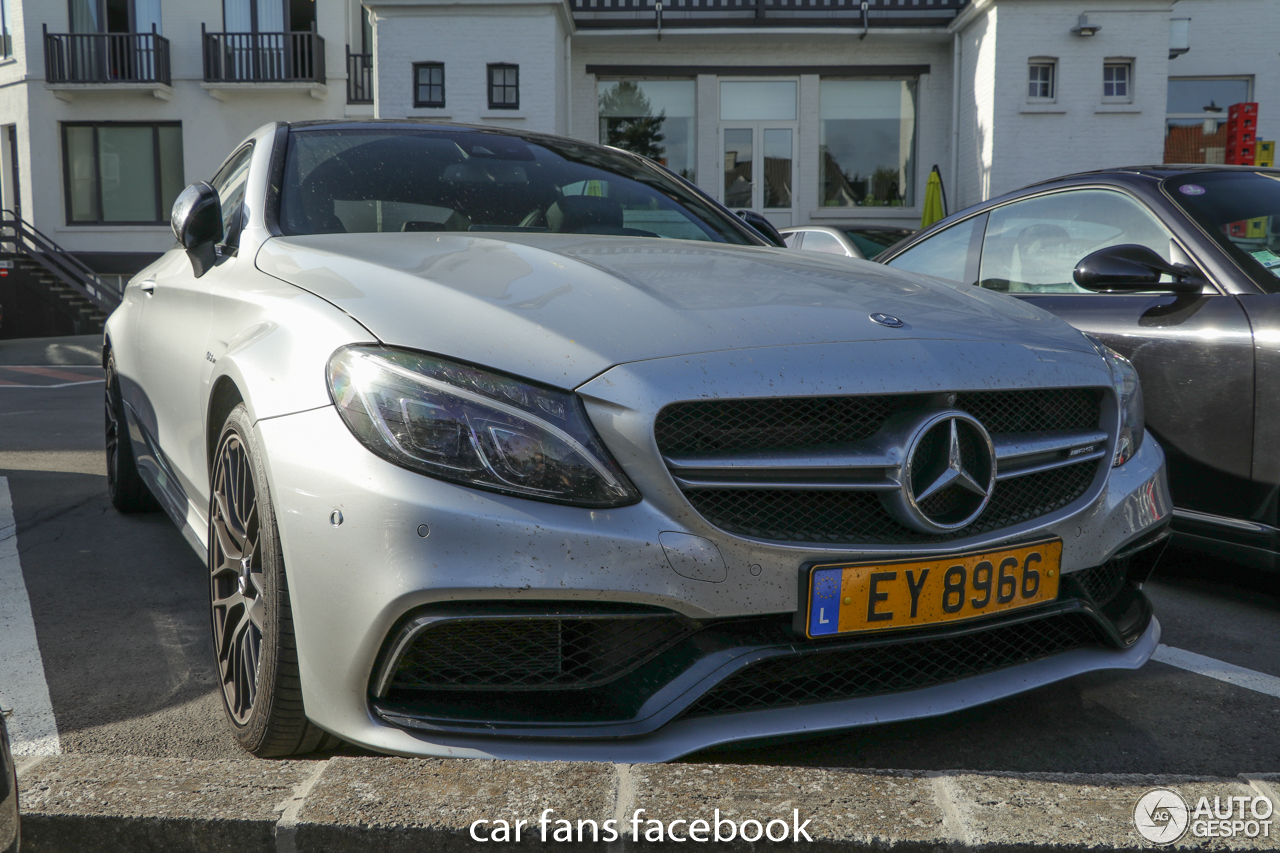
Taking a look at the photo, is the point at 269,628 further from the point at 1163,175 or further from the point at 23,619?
the point at 1163,175

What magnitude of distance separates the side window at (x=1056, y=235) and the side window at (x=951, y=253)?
0.06 m

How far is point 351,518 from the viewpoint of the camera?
1.56 m

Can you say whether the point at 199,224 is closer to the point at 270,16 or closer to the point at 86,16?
the point at 270,16

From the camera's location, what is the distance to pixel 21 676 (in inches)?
94.4

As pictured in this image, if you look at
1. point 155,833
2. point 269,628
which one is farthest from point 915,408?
point 155,833

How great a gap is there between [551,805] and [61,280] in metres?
21.2

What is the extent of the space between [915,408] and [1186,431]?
161 centimetres

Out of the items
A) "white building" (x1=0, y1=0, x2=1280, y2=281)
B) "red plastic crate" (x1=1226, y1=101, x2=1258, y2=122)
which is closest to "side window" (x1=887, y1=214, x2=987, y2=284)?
"white building" (x1=0, y1=0, x2=1280, y2=281)

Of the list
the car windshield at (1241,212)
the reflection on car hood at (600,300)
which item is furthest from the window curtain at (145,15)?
the car windshield at (1241,212)

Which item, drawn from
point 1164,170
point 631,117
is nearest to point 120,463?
point 1164,170

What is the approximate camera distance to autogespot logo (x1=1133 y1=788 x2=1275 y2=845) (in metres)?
1.42

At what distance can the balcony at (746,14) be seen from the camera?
16719 millimetres

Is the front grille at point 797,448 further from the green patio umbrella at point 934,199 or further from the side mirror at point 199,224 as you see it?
the green patio umbrella at point 934,199

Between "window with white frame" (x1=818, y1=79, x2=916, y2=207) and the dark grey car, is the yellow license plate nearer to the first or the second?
the dark grey car
